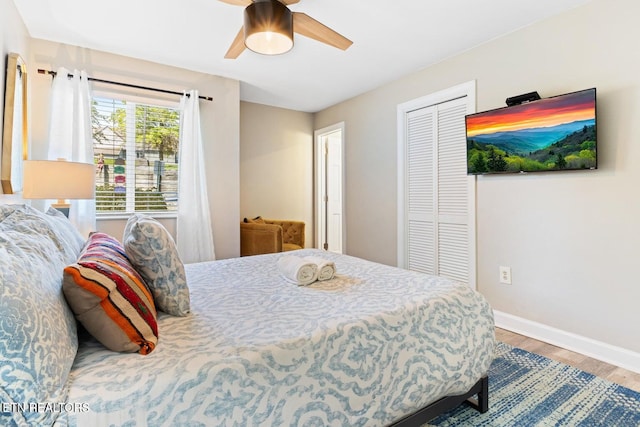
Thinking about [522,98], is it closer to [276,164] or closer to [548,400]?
[548,400]

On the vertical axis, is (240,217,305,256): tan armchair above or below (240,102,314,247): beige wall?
below

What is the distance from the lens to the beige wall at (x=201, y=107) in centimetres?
289

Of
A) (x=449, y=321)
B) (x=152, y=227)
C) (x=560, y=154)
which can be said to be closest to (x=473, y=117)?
(x=560, y=154)

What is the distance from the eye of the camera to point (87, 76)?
9.91 ft

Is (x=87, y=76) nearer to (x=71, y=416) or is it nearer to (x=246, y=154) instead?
(x=246, y=154)

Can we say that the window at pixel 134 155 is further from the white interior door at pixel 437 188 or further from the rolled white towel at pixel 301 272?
the white interior door at pixel 437 188

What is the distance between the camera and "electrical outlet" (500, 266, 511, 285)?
9.15 ft

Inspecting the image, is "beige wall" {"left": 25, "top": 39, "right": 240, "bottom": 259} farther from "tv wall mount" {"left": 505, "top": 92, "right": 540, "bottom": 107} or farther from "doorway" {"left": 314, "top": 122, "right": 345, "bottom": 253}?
"tv wall mount" {"left": 505, "top": 92, "right": 540, "bottom": 107}

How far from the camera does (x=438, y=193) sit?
3414 millimetres

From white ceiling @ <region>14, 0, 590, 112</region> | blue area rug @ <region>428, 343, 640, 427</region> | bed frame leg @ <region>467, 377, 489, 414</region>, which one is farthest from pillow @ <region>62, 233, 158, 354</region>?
white ceiling @ <region>14, 0, 590, 112</region>

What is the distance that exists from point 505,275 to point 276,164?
133 inches

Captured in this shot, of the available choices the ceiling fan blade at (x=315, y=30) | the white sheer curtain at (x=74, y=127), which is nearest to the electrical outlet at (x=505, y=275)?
the ceiling fan blade at (x=315, y=30)

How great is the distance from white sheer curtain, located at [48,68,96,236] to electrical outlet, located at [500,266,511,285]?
3726mm

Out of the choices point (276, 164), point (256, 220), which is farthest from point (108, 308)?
point (276, 164)
